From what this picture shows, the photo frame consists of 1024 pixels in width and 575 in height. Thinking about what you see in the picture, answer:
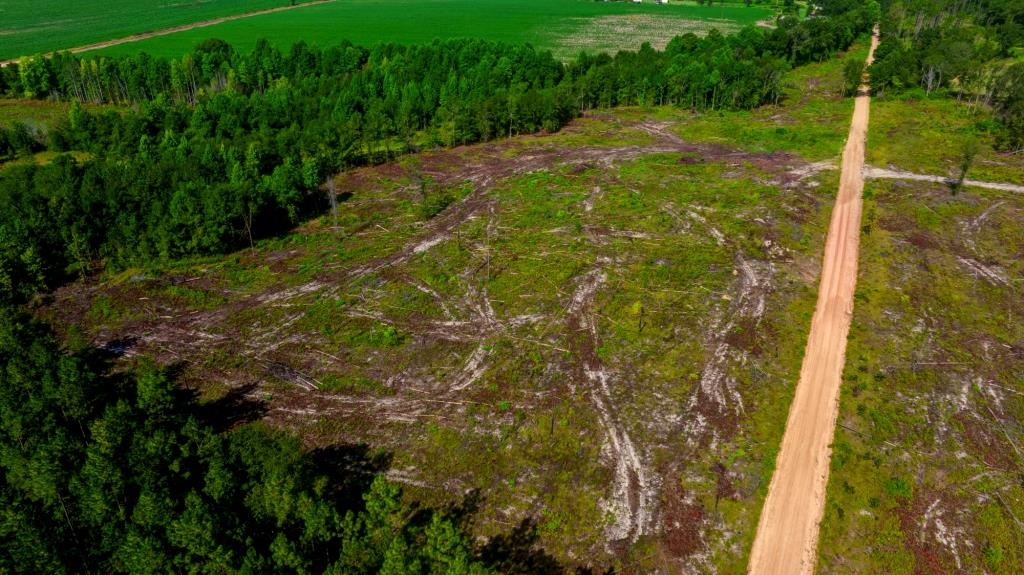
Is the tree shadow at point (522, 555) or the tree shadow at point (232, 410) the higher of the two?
the tree shadow at point (232, 410)

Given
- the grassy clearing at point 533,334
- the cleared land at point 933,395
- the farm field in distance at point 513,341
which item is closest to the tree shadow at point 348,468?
the farm field in distance at point 513,341

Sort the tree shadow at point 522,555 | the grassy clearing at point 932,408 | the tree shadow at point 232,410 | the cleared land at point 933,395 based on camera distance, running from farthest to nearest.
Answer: the tree shadow at point 232,410 → the cleared land at point 933,395 → the grassy clearing at point 932,408 → the tree shadow at point 522,555

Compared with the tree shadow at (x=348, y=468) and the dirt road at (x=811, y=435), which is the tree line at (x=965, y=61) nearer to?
the dirt road at (x=811, y=435)

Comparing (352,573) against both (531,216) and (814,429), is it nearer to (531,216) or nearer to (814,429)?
(814,429)

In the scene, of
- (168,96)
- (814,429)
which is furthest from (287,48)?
(814,429)

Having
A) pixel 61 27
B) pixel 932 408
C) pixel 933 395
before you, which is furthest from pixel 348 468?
pixel 61 27
